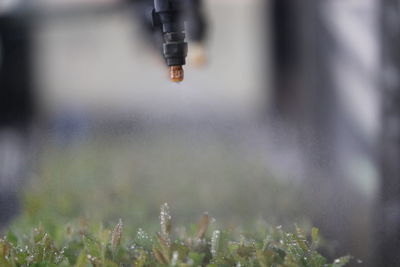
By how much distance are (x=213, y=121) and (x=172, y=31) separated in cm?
972

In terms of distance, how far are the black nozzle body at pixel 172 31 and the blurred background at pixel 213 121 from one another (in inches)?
22.2

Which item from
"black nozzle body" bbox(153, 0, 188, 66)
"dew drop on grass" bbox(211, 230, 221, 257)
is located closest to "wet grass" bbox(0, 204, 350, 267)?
"dew drop on grass" bbox(211, 230, 221, 257)

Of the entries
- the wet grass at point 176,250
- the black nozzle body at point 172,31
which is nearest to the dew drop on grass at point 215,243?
the wet grass at point 176,250

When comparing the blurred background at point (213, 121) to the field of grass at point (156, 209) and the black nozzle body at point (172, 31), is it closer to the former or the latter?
the field of grass at point (156, 209)

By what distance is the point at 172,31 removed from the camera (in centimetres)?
219

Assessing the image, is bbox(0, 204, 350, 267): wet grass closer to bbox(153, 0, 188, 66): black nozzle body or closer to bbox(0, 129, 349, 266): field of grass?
bbox(0, 129, 349, 266): field of grass

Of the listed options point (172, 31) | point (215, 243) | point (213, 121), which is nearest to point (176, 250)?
point (215, 243)

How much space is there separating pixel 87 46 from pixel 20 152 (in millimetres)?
7073

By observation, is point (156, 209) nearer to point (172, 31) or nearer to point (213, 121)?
point (172, 31)

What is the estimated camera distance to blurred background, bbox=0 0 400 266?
4.52 m

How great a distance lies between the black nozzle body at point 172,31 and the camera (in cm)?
218

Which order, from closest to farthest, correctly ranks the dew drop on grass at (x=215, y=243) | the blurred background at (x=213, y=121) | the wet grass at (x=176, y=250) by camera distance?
the wet grass at (x=176, y=250) < the dew drop on grass at (x=215, y=243) < the blurred background at (x=213, y=121)

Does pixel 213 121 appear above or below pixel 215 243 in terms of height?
above

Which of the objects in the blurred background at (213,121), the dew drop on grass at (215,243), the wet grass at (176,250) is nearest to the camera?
the wet grass at (176,250)
